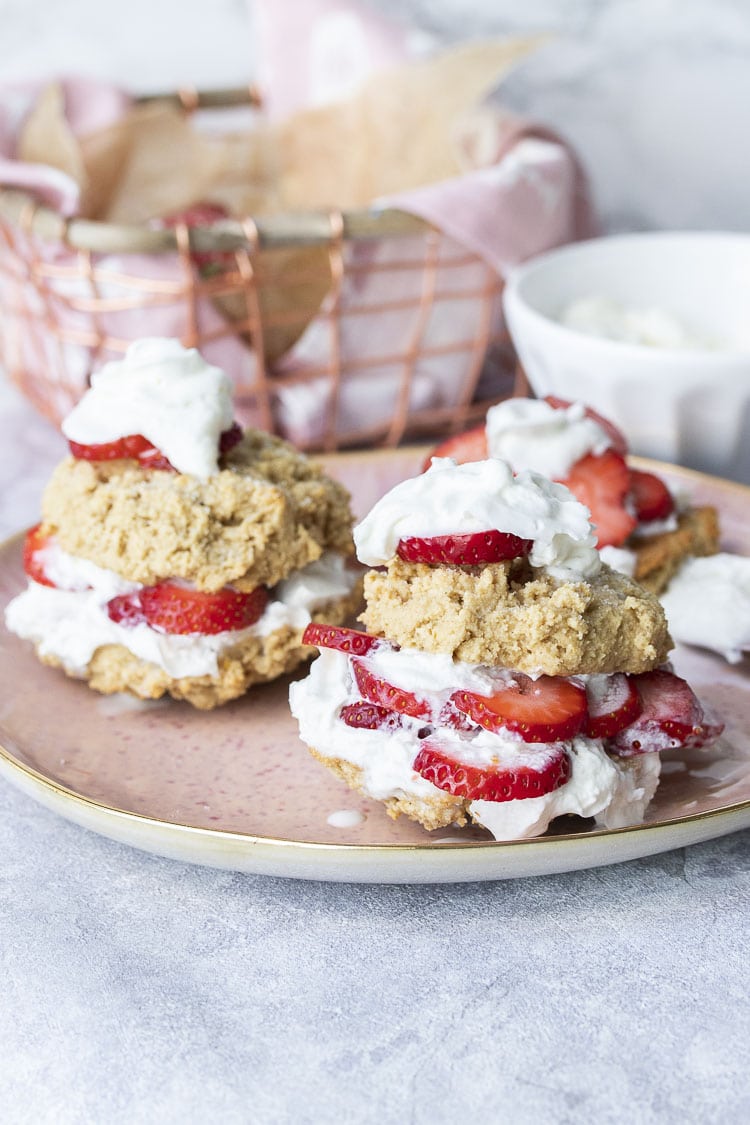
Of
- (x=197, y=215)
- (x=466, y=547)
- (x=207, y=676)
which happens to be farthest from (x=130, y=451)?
(x=197, y=215)

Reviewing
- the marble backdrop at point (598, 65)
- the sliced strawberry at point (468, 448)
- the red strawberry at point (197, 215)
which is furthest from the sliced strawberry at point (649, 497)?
the marble backdrop at point (598, 65)

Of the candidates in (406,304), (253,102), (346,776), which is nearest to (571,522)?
(346,776)

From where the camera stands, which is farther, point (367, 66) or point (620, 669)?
point (367, 66)

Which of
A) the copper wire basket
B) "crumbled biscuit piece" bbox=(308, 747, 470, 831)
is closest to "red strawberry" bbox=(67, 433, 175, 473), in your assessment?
"crumbled biscuit piece" bbox=(308, 747, 470, 831)

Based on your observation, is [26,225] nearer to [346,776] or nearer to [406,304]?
[406,304]

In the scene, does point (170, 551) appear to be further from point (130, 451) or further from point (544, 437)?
point (544, 437)
